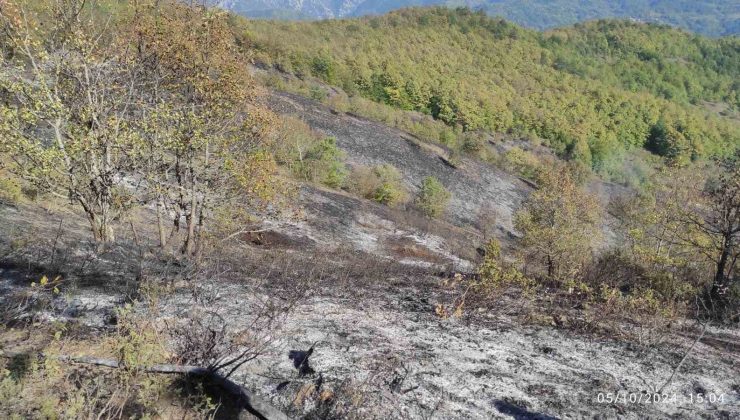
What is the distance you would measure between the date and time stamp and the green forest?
57.0 metres

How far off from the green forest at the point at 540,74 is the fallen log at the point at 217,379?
5815 cm

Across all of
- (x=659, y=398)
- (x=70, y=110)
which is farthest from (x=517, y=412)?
(x=70, y=110)

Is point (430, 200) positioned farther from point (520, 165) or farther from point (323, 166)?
point (520, 165)

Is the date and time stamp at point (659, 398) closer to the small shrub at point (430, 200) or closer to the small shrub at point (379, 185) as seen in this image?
the small shrub at point (430, 200)

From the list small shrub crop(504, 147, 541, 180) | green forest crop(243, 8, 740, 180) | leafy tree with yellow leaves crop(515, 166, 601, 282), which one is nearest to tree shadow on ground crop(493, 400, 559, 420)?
leafy tree with yellow leaves crop(515, 166, 601, 282)

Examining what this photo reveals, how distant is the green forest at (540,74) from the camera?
78.2 meters

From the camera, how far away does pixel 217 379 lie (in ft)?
14.9

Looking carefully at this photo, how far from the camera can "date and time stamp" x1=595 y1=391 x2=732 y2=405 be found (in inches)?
230

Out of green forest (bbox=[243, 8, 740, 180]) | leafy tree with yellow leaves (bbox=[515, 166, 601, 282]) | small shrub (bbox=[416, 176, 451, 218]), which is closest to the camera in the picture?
leafy tree with yellow leaves (bbox=[515, 166, 601, 282])

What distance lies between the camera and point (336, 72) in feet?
239

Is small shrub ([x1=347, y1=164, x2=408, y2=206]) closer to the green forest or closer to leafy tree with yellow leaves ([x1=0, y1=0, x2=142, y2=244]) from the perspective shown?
leafy tree with yellow leaves ([x1=0, y1=0, x2=142, y2=244])

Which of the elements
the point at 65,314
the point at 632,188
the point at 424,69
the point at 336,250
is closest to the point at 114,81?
the point at 65,314

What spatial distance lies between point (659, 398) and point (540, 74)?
121m

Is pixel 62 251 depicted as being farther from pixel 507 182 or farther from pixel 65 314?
pixel 507 182
